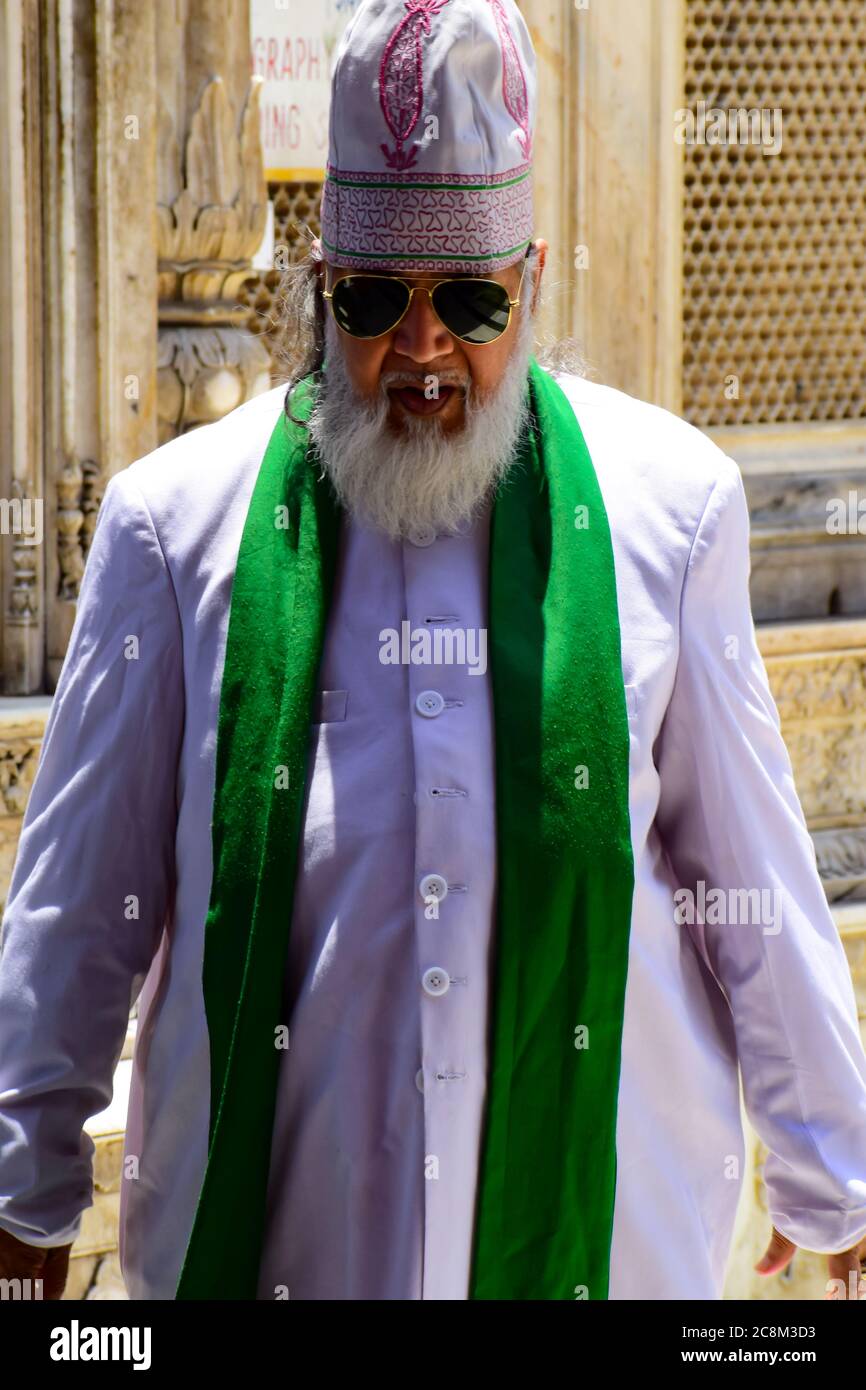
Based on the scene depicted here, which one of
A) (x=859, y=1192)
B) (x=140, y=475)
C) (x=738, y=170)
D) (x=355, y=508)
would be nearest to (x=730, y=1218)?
(x=859, y=1192)

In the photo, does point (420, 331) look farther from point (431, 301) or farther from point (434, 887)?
point (434, 887)

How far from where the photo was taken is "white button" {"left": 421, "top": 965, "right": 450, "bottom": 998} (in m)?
1.88

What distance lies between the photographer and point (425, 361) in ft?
6.50

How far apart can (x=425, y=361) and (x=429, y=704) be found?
0.32m

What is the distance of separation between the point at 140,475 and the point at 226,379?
6.62 ft

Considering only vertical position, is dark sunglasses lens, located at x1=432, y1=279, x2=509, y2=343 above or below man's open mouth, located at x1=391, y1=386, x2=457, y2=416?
above

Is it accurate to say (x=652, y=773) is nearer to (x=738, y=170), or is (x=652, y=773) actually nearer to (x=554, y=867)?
→ (x=554, y=867)

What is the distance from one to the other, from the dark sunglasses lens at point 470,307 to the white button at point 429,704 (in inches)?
13.3

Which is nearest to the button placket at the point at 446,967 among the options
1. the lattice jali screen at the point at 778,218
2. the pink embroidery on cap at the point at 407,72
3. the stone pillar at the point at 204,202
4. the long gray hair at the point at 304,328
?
the long gray hair at the point at 304,328

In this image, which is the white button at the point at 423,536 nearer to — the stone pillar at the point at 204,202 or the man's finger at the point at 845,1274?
the man's finger at the point at 845,1274

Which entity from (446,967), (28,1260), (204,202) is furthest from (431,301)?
(204,202)

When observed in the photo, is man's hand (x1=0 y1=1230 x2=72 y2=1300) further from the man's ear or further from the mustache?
the man's ear

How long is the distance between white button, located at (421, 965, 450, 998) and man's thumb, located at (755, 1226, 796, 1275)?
0.52 meters

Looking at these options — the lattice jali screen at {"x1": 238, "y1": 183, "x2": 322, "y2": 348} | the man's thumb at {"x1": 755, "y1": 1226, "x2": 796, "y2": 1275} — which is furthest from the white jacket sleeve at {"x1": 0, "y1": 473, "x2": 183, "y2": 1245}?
the lattice jali screen at {"x1": 238, "y1": 183, "x2": 322, "y2": 348}
